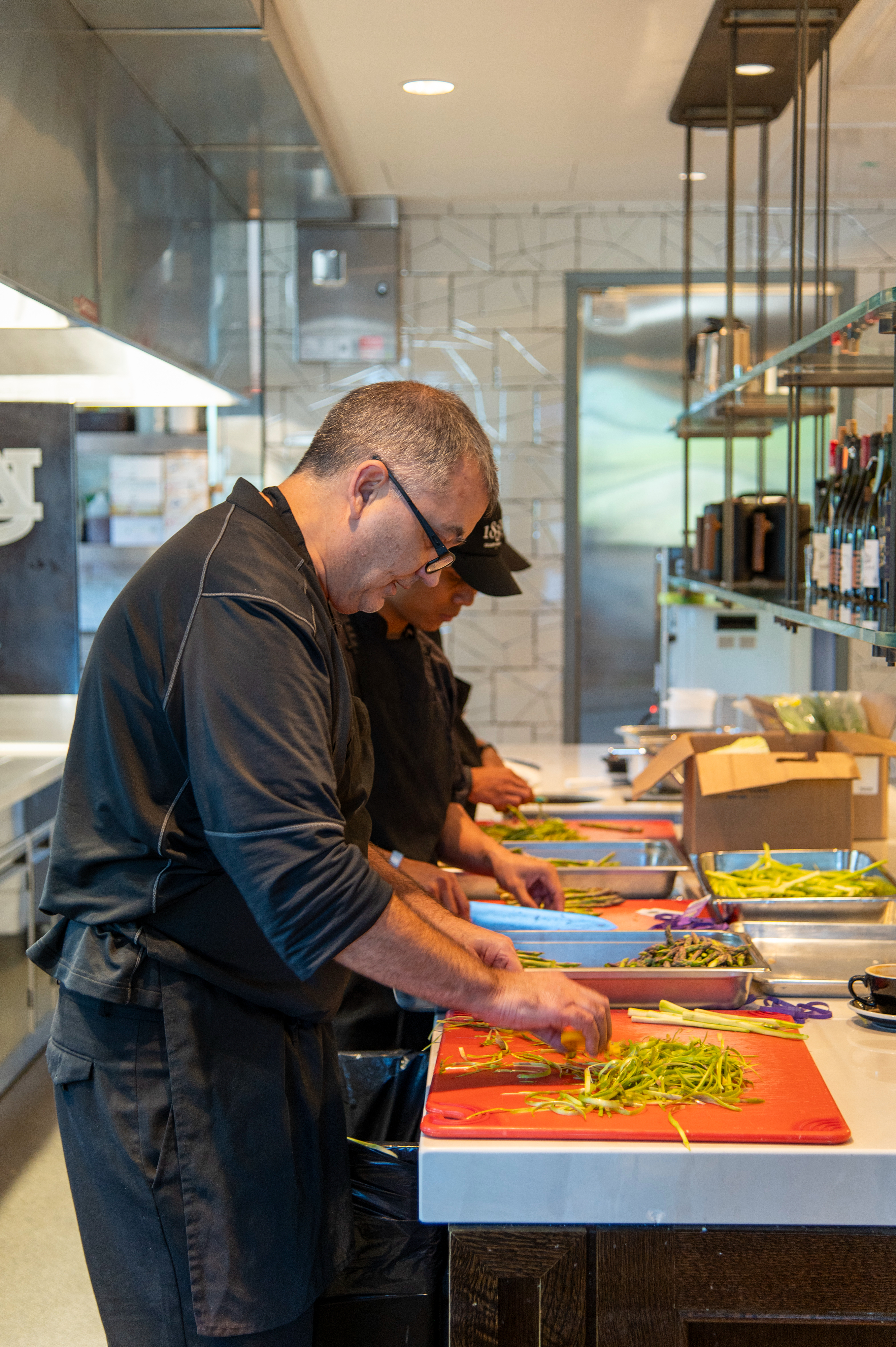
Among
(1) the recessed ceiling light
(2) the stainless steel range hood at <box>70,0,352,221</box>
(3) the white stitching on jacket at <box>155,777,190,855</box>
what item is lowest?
(3) the white stitching on jacket at <box>155,777,190,855</box>

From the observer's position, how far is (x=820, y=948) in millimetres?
2270

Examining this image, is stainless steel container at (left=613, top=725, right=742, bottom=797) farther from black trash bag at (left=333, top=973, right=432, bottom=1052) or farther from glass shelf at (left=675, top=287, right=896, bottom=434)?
black trash bag at (left=333, top=973, right=432, bottom=1052)

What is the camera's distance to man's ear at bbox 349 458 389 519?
1.58m

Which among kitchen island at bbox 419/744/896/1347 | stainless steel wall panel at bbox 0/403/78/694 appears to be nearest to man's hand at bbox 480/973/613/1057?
kitchen island at bbox 419/744/896/1347

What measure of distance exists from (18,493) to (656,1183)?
366 centimetres

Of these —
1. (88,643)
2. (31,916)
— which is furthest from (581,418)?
(31,916)

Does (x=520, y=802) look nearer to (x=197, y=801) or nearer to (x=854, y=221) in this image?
(x=197, y=801)

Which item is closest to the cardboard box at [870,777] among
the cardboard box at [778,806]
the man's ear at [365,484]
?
the cardboard box at [778,806]

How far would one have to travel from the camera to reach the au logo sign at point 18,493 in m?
4.39

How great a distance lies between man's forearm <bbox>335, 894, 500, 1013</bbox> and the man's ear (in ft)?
1.67

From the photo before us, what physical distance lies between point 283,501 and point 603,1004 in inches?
31.6

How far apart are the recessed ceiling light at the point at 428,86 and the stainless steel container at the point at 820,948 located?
3061 millimetres

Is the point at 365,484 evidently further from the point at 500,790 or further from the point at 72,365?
the point at 72,365

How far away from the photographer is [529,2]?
3377mm
